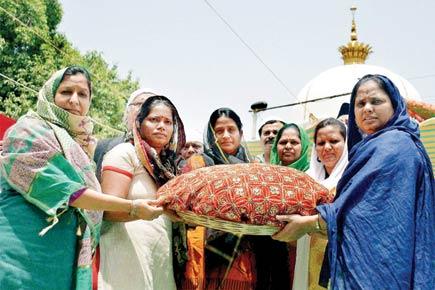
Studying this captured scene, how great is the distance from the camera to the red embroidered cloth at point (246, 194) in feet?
8.25

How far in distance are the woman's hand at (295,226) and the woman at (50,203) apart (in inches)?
26.2

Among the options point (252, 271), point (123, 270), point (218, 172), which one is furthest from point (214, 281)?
point (218, 172)

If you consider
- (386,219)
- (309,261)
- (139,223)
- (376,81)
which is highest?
(376,81)

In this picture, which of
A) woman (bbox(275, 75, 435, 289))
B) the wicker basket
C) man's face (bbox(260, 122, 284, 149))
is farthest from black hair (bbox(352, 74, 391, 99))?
man's face (bbox(260, 122, 284, 149))

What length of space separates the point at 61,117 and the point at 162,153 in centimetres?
72

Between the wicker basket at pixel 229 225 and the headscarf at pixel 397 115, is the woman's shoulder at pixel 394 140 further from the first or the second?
the wicker basket at pixel 229 225

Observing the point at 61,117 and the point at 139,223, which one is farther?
the point at 139,223

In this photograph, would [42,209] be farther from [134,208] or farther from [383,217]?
[383,217]

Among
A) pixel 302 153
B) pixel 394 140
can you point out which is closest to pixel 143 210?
pixel 394 140

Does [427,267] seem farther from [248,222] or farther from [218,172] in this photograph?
[218,172]

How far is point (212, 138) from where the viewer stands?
369 centimetres

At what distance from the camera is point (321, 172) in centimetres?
357

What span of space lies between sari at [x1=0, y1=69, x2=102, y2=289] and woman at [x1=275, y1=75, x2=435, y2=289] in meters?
1.06

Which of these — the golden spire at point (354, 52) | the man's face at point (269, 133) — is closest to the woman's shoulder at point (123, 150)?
the man's face at point (269, 133)
